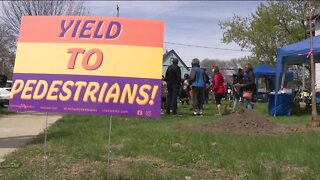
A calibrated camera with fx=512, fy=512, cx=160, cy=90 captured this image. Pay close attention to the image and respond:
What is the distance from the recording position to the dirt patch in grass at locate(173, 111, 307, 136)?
10609mm

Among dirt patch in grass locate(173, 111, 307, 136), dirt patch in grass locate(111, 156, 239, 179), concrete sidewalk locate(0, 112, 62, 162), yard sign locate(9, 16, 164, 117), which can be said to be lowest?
dirt patch in grass locate(111, 156, 239, 179)

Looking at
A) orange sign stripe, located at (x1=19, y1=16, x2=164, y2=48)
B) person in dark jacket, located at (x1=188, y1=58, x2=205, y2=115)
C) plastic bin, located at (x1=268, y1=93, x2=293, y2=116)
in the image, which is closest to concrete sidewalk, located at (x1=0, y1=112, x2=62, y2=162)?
orange sign stripe, located at (x1=19, y1=16, x2=164, y2=48)

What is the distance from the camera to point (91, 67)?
224 inches

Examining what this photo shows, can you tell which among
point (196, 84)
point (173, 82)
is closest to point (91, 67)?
point (196, 84)

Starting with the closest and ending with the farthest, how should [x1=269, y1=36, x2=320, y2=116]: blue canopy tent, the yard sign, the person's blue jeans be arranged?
the yard sign → [x1=269, y1=36, x2=320, y2=116]: blue canopy tent → the person's blue jeans

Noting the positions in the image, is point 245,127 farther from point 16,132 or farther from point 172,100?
point 16,132

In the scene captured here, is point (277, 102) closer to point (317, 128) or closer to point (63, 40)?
point (317, 128)

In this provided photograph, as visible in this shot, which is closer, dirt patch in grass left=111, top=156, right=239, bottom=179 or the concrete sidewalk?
dirt patch in grass left=111, top=156, right=239, bottom=179

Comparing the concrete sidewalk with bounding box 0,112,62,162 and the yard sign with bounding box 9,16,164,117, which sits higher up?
the yard sign with bounding box 9,16,164,117

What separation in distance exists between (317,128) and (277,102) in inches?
176

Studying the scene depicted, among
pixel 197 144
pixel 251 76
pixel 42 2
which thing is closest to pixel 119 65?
pixel 197 144

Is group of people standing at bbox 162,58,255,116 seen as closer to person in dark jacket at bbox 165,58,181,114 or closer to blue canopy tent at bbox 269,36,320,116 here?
person in dark jacket at bbox 165,58,181,114

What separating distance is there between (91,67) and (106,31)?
1.44 feet

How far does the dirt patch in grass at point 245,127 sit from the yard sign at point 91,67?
513 centimetres
